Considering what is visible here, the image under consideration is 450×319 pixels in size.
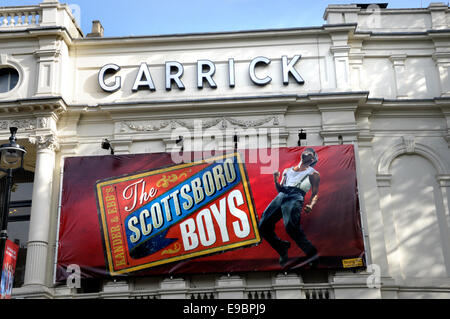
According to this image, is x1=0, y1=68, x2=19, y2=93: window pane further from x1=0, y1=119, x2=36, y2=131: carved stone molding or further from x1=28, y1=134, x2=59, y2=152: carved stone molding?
x1=28, y1=134, x2=59, y2=152: carved stone molding

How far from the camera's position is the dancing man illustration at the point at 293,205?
782 inches

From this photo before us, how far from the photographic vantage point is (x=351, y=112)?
21703mm

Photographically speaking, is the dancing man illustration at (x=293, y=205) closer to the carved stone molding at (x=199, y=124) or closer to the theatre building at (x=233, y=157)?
the theatre building at (x=233, y=157)

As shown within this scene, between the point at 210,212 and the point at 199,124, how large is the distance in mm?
3098

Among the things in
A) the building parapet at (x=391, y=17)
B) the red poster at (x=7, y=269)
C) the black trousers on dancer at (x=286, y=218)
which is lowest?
the red poster at (x=7, y=269)

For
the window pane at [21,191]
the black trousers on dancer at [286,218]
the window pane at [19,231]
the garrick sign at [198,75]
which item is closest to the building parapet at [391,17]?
the garrick sign at [198,75]

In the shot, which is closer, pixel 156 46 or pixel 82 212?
pixel 82 212

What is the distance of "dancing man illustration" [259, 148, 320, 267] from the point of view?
19.9 meters

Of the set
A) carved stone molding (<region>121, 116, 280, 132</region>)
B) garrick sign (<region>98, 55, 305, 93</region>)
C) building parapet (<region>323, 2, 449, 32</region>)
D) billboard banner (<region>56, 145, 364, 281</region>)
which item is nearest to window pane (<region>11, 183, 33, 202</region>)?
billboard banner (<region>56, 145, 364, 281</region>)

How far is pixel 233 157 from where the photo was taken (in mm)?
21094

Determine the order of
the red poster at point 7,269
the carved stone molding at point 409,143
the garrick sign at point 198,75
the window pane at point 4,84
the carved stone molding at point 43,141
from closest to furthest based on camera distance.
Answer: the red poster at point 7,269 → the carved stone molding at point 43,141 → the carved stone molding at point 409,143 → the garrick sign at point 198,75 → the window pane at point 4,84

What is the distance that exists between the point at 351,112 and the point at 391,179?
2.46 metres

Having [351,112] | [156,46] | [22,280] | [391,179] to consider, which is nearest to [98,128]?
[156,46]

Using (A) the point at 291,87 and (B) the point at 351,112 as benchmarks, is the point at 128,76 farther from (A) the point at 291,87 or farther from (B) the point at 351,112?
(B) the point at 351,112
